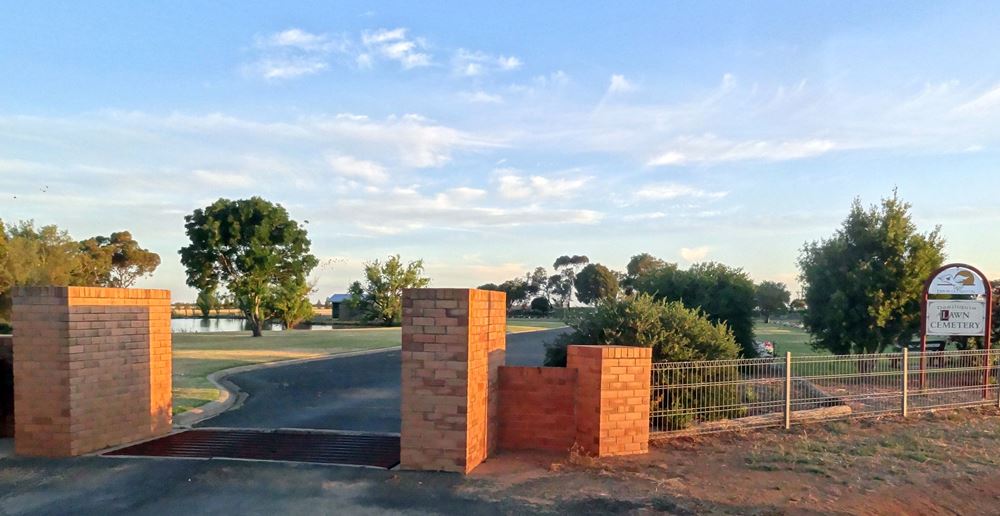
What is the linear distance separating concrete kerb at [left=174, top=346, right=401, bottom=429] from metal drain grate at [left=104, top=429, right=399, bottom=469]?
47.1 inches

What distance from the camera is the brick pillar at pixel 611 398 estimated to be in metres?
8.41

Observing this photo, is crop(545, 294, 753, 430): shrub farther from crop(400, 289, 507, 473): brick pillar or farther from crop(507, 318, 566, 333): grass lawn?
crop(507, 318, 566, 333): grass lawn

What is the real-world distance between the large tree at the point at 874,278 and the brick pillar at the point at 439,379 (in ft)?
45.9

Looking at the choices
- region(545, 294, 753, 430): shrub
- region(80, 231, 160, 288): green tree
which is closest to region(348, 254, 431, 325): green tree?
region(80, 231, 160, 288): green tree

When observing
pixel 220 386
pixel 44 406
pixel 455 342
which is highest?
pixel 455 342

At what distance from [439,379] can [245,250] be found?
33848 mm

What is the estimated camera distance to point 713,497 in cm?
699

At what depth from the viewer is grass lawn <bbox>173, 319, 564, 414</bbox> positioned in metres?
15.2

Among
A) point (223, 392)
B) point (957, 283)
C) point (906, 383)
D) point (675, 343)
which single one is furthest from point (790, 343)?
point (223, 392)

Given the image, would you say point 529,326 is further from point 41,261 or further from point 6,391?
point 6,391

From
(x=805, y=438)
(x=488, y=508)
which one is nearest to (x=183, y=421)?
(x=488, y=508)

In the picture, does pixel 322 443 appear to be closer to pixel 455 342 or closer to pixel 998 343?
pixel 455 342

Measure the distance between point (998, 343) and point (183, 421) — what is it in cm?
1897

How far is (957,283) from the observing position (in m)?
14.3
